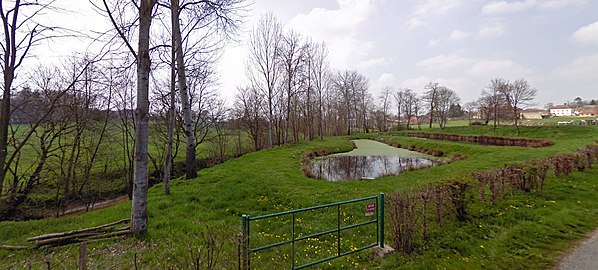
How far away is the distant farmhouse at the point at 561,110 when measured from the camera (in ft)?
283

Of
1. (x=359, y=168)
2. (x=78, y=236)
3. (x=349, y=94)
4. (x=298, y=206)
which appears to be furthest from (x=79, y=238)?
(x=349, y=94)

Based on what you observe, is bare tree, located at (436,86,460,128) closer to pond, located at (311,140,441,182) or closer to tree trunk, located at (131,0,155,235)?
pond, located at (311,140,441,182)

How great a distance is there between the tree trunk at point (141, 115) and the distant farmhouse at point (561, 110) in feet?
383

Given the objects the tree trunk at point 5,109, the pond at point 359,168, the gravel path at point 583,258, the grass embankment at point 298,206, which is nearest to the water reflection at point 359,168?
the pond at point 359,168

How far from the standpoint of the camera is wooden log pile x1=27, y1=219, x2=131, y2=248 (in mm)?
4934

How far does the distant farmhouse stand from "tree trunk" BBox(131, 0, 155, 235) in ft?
383

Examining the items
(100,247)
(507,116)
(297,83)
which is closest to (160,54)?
(100,247)

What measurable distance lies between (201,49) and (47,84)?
627 cm

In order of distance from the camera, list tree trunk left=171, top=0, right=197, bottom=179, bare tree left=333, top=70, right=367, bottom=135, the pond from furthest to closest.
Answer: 1. bare tree left=333, top=70, right=367, bottom=135
2. the pond
3. tree trunk left=171, top=0, right=197, bottom=179

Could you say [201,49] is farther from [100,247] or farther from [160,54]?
[100,247]

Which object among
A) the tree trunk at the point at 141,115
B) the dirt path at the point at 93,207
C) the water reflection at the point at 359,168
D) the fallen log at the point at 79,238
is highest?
the tree trunk at the point at 141,115

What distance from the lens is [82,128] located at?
10.6 m

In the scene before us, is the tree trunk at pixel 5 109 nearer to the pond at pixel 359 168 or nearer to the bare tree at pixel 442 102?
the pond at pixel 359 168

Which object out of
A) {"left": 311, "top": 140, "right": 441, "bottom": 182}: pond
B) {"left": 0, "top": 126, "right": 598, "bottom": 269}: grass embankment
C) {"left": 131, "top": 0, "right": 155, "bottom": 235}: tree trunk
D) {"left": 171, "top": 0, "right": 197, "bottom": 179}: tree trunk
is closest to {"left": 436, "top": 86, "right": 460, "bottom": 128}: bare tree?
{"left": 311, "top": 140, "right": 441, "bottom": 182}: pond
